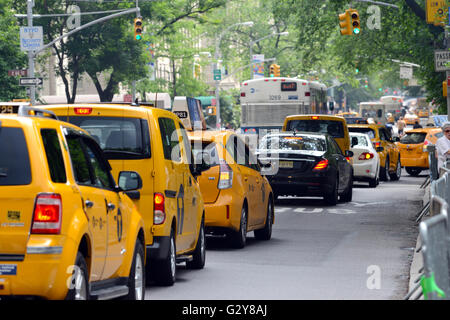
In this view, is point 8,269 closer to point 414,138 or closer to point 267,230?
point 267,230

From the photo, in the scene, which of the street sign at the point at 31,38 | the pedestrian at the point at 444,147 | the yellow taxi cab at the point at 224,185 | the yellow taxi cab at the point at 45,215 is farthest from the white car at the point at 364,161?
the yellow taxi cab at the point at 45,215

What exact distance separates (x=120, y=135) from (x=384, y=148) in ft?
80.0

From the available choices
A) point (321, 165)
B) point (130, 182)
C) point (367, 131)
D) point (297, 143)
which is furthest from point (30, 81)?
point (130, 182)

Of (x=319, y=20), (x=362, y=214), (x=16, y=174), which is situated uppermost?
(x=319, y=20)

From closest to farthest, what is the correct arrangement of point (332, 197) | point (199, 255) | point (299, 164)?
point (199, 255)
point (299, 164)
point (332, 197)

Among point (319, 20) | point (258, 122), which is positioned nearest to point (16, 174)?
point (258, 122)

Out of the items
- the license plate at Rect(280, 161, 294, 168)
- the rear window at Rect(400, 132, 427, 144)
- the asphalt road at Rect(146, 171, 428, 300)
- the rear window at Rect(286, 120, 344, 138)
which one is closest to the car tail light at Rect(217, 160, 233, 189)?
the asphalt road at Rect(146, 171, 428, 300)

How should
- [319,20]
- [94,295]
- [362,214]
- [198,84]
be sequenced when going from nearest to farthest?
[94,295], [362,214], [319,20], [198,84]

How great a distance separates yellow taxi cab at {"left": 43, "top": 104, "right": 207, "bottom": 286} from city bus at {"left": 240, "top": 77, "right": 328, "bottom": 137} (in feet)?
86.7

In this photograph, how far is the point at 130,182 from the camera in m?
9.27
